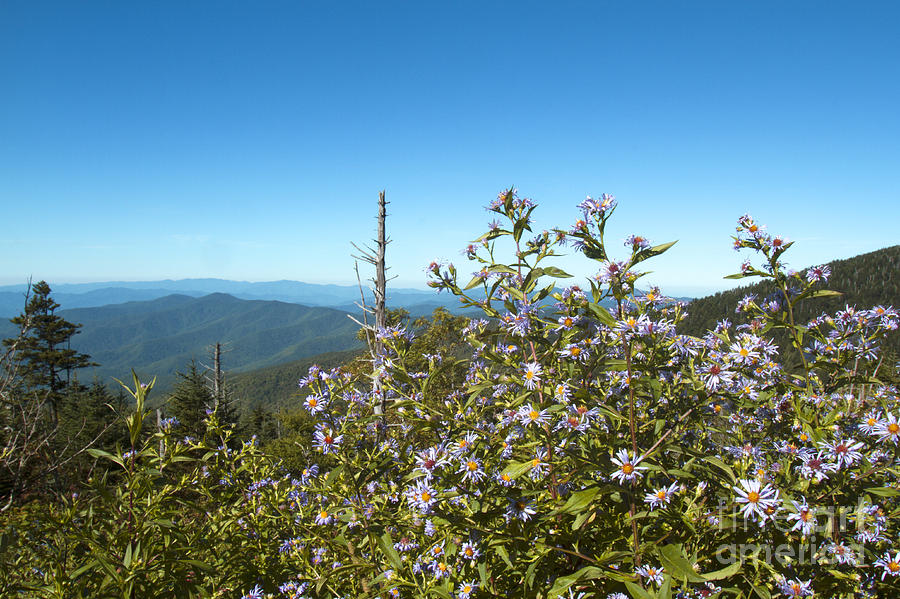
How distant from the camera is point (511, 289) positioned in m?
1.75

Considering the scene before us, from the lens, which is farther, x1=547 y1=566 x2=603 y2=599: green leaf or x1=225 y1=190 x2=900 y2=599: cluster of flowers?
x1=225 y1=190 x2=900 y2=599: cluster of flowers

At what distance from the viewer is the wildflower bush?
1.60 metres

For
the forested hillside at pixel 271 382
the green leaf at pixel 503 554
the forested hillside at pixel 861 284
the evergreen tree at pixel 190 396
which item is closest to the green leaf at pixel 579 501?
the green leaf at pixel 503 554

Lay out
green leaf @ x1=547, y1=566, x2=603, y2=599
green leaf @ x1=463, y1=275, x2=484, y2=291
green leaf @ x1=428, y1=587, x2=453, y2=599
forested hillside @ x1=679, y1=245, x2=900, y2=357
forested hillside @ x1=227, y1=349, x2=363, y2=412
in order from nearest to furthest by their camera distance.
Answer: green leaf @ x1=547, y1=566, x2=603, y2=599 → green leaf @ x1=428, y1=587, x2=453, y2=599 → green leaf @ x1=463, y1=275, x2=484, y2=291 → forested hillside @ x1=679, y1=245, x2=900, y2=357 → forested hillside @ x1=227, y1=349, x2=363, y2=412

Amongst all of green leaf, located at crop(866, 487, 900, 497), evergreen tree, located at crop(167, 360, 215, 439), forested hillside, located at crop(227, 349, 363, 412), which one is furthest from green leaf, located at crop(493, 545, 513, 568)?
forested hillside, located at crop(227, 349, 363, 412)

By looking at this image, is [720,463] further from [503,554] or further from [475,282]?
[475,282]

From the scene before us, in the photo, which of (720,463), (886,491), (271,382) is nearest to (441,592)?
(720,463)

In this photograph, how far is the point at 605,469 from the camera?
1.54m

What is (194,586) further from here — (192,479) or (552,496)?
(552,496)

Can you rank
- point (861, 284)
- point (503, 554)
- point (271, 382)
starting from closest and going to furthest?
point (503, 554)
point (861, 284)
point (271, 382)

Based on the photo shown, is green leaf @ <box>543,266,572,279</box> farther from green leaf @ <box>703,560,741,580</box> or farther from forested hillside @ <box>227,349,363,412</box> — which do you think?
forested hillside @ <box>227,349,363,412</box>

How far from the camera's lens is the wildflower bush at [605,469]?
160cm

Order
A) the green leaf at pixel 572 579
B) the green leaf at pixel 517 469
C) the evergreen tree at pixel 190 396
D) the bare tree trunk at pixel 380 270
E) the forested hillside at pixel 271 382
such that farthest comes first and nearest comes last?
the forested hillside at pixel 271 382
the evergreen tree at pixel 190 396
the bare tree trunk at pixel 380 270
the green leaf at pixel 517 469
the green leaf at pixel 572 579

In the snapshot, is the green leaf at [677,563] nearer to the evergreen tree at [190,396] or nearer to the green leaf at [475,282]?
the green leaf at [475,282]
